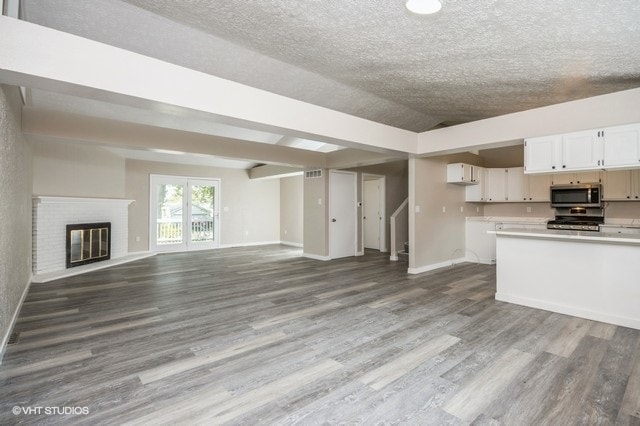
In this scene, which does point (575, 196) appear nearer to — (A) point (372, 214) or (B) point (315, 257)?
(A) point (372, 214)

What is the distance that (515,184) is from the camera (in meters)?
6.69

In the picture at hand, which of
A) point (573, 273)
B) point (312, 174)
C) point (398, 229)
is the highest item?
point (312, 174)

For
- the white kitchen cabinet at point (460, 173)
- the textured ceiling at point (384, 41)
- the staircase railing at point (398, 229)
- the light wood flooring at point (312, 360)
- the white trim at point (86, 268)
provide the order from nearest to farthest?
1. the light wood flooring at point (312, 360)
2. the textured ceiling at point (384, 41)
3. the white trim at point (86, 268)
4. the white kitchen cabinet at point (460, 173)
5. the staircase railing at point (398, 229)

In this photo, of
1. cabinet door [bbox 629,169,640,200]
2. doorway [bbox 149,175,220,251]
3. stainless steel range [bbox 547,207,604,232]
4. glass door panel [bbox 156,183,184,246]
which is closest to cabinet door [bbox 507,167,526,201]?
stainless steel range [bbox 547,207,604,232]

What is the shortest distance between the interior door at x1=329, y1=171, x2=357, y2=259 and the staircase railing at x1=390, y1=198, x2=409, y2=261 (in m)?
1.01

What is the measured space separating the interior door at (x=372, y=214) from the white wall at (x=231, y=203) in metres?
3.11

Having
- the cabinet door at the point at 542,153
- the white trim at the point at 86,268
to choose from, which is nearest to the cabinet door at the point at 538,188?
the cabinet door at the point at 542,153

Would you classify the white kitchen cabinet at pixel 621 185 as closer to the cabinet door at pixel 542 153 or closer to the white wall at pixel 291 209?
the cabinet door at pixel 542 153

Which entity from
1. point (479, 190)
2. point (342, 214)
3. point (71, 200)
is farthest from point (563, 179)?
point (71, 200)

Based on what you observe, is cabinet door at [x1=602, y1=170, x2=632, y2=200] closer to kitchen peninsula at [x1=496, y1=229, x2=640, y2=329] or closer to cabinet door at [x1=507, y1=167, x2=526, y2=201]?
cabinet door at [x1=507, y1=167, x2=526, y2=201]

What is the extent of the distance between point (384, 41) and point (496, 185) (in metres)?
5.40

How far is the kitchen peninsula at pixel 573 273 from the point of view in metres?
3.14

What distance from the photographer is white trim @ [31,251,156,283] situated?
5.02 metres

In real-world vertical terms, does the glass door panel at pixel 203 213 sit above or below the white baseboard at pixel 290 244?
above
